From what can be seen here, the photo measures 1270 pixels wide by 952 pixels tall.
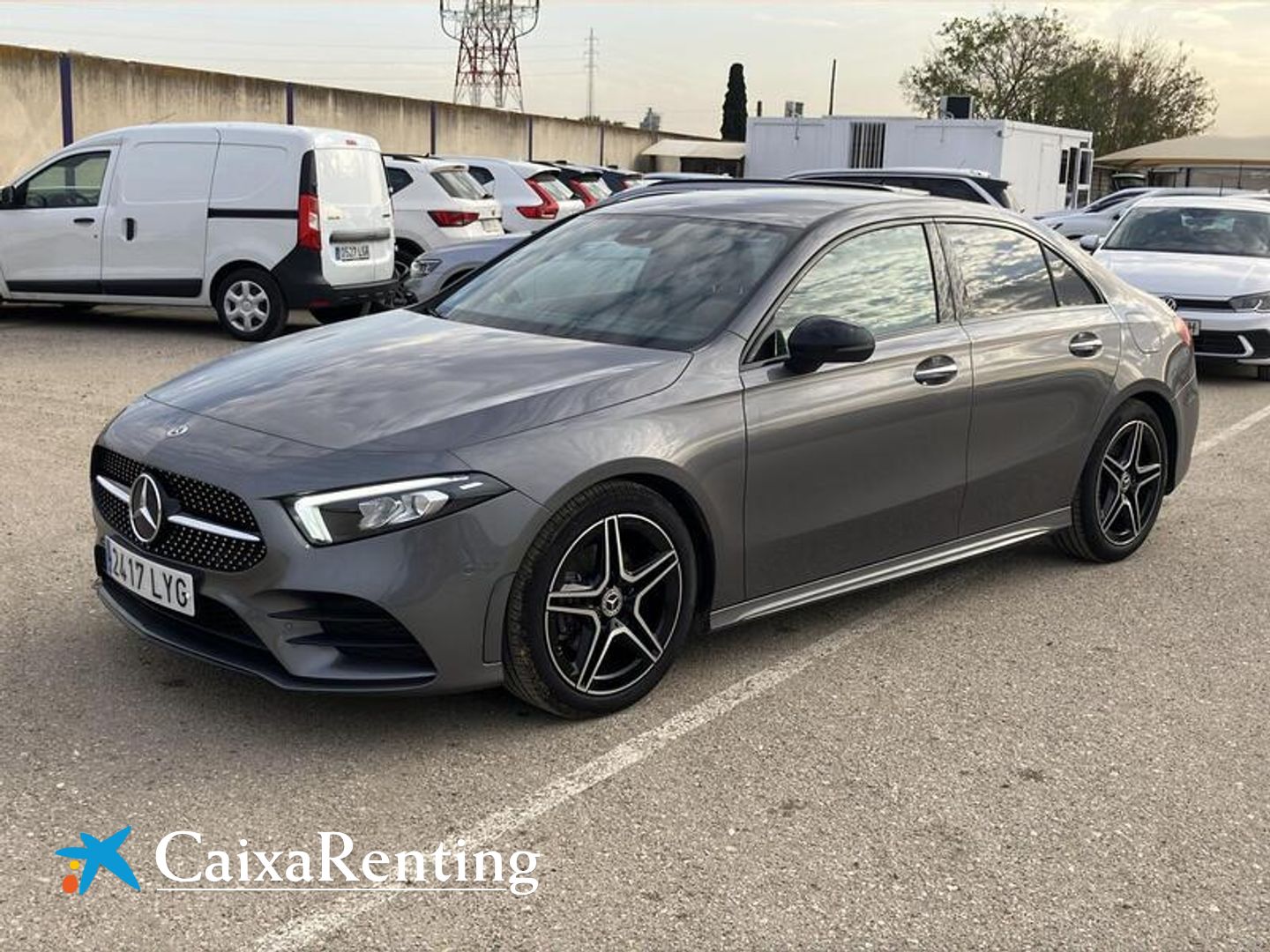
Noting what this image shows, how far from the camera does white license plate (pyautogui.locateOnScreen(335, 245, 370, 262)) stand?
1191 centimetres

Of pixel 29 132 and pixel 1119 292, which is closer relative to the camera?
pixel 1119 292

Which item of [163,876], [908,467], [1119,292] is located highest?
[1119,292]

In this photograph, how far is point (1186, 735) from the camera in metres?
4.08

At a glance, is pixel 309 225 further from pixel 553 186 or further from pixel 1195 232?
pixel 1195 232

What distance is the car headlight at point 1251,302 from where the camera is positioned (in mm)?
11273

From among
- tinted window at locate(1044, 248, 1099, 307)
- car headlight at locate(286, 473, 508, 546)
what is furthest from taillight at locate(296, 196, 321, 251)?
car headlight at locate(286, 473, 508, 546)

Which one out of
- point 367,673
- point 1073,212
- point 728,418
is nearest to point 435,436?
point 367,673

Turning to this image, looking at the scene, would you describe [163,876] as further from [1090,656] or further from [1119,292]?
[1119,292]

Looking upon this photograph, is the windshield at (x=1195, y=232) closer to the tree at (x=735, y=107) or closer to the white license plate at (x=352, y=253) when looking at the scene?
the white license plate at (x=352, y=253)

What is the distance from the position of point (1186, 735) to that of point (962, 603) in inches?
50.4

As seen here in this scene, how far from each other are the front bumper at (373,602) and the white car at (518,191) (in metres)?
13.6

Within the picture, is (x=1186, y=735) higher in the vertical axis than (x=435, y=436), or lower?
lower

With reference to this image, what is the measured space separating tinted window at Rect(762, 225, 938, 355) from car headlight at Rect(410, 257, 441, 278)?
24.3 ft

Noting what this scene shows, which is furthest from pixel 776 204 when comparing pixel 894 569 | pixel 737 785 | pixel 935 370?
pixel 737 785
